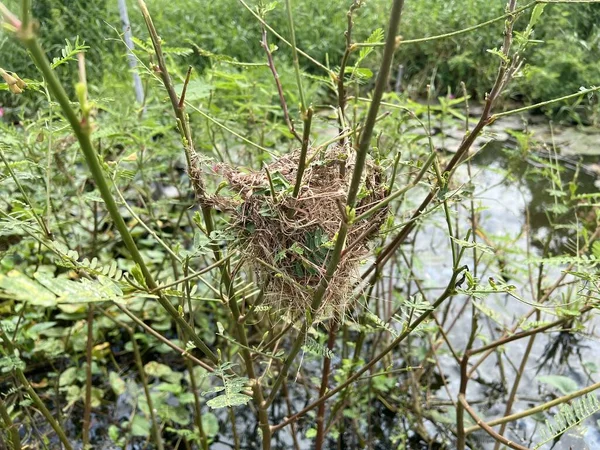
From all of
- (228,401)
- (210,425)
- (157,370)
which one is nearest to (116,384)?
(157,370)

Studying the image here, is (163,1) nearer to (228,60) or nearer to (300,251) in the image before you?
(228,60)

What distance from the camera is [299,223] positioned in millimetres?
714

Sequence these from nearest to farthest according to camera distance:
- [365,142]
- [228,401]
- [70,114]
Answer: [70,114]
[365,142]
[228,401]

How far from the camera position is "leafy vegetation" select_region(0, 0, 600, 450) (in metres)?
0.71

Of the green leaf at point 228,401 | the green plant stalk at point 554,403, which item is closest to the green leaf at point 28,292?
the green leaf at point 228,401

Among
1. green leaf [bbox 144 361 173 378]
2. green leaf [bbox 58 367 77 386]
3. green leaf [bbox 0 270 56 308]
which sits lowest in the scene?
green leaf [bbox 144 361 173 378]

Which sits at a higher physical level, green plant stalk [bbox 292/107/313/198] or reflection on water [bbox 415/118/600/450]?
green plant stalk [bbox 292/107/313/198]

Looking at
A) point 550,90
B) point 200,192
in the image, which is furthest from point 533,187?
point 200,192

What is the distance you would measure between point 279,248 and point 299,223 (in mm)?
47

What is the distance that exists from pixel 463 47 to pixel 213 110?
11.1ft

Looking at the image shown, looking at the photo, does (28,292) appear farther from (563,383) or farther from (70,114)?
(563,383)

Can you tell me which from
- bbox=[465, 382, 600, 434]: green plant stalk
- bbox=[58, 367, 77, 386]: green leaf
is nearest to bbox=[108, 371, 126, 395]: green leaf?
bbox=[58, 367, 77, 386]: green leaf

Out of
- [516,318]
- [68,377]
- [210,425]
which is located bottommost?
[210,425]

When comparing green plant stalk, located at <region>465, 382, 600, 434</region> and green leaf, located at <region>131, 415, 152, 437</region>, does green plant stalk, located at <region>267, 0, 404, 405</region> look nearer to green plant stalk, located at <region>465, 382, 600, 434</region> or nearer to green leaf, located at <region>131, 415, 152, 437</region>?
green plant stalk, located at <region>465, 382, 600, 434</region>
